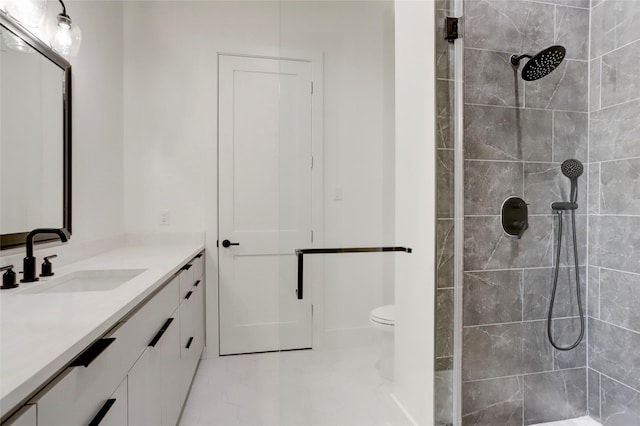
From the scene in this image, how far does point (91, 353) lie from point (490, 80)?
1.81 metres

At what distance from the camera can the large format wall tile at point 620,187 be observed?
1546 mm

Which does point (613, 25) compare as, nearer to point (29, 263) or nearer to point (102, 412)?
point (102, 412)

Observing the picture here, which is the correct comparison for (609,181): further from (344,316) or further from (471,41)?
(344,316)

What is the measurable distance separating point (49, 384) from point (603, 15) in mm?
2510

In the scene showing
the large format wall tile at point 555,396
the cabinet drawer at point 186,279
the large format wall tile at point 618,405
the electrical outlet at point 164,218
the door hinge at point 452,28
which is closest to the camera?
the door hinge at point 452,28

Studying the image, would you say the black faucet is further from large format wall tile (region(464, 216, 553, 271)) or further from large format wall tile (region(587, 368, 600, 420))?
large format wall tile (region(587, 368, 600, 420))

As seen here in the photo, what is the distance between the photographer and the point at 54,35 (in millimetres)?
1521

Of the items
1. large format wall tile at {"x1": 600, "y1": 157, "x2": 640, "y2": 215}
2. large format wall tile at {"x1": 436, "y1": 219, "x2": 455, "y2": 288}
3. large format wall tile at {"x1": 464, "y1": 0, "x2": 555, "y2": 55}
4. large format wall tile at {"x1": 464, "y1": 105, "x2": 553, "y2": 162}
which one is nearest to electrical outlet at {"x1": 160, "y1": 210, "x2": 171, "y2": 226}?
large format wall tile at {"x1": 436, "y1": 219, "x2": 455, "y2": 288}

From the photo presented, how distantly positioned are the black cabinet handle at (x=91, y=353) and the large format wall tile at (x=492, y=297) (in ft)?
4.62

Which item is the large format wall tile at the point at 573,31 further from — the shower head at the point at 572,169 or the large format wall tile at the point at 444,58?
the large format wall tile at the point at 444,58

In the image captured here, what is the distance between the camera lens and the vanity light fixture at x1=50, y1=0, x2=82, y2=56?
146 cm

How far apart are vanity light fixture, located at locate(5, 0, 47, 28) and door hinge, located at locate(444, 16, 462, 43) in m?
1.61

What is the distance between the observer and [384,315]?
4.60 feet

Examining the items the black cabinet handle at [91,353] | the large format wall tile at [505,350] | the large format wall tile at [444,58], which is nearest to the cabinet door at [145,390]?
the black cabinet handle at [91,353]
